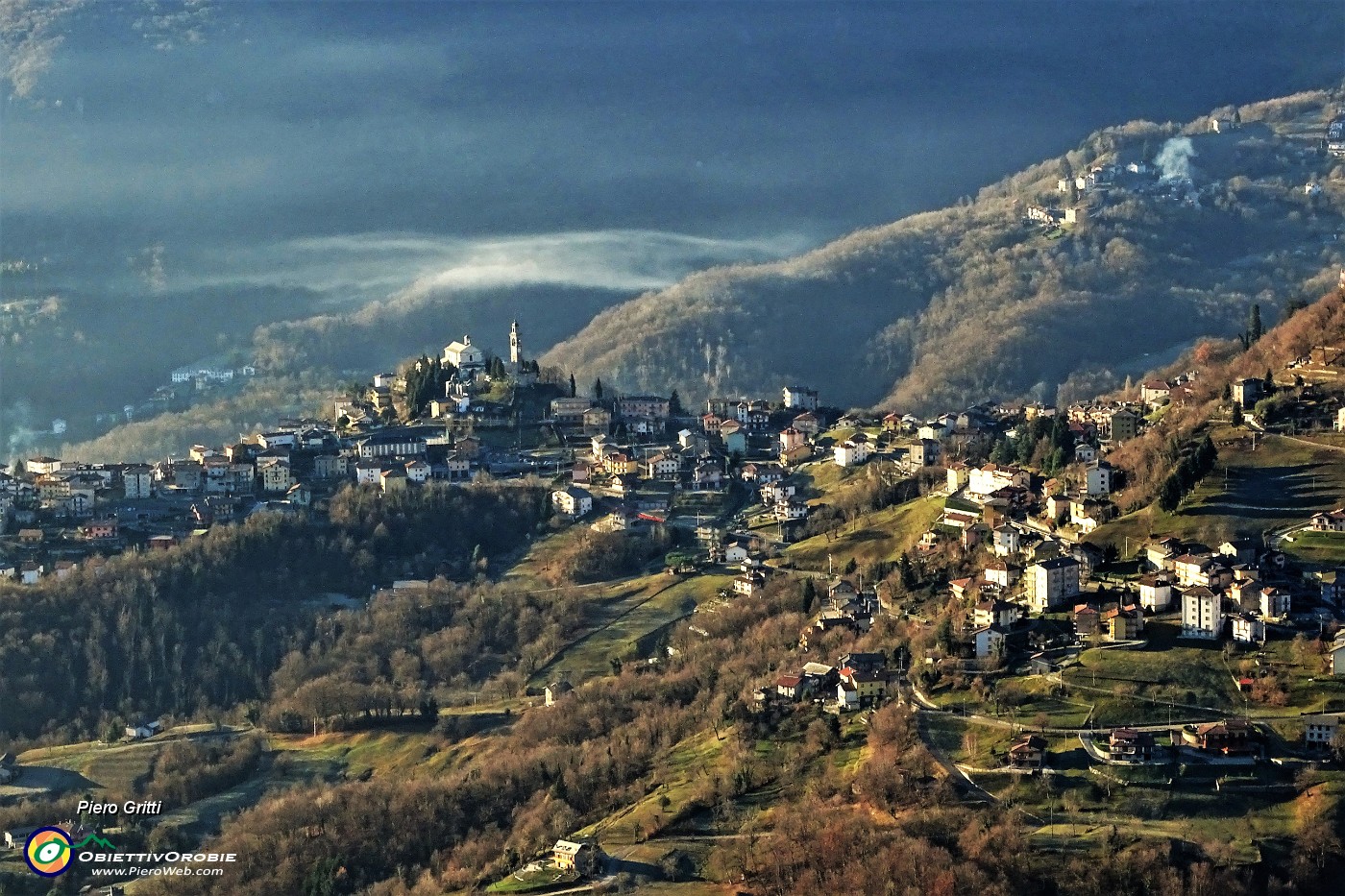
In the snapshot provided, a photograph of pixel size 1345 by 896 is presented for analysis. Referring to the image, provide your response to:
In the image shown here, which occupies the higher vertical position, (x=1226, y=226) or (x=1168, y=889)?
(x=1226, y=226)

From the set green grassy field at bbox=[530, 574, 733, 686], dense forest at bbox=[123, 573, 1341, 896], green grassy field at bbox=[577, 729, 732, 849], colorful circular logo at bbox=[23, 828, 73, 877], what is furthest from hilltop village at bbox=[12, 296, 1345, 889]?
colorful circular logo at bbox=[23, 828, 73, 877]

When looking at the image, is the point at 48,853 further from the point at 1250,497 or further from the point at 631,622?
the point at 1250,497

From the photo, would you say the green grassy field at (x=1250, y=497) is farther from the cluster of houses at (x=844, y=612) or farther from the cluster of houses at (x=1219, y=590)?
the cluster of houses at (x=844, y=612)

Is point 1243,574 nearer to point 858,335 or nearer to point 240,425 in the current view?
point 240,425

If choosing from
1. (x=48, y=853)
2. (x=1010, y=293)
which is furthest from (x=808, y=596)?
(x=1010, y=293)

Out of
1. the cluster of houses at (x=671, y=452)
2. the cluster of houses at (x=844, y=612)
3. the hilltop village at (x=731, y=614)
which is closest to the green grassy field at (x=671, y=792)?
the hilltop village at (x=731, y=614)

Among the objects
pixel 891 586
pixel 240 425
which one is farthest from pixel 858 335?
pixel 891 586
